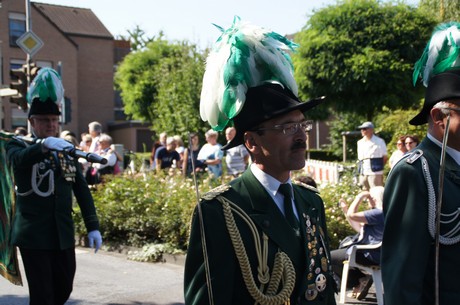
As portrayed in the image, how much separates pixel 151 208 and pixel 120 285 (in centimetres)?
250

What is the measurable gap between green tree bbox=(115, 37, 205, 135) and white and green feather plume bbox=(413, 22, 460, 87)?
1.96 meters

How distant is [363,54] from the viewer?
937 inches

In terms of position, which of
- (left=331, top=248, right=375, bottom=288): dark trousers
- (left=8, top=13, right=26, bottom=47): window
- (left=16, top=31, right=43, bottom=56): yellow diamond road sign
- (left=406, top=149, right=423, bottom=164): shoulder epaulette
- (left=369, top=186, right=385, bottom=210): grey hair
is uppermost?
(left=8, top=13, right=26, bottom=47): window

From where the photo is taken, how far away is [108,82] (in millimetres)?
51406

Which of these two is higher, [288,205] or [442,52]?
[442,52]

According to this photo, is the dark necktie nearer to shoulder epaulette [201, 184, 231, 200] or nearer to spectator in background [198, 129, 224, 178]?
shoulder epaulette [201, 184, 231, 200]

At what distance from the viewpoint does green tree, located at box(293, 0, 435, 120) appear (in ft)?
76.2

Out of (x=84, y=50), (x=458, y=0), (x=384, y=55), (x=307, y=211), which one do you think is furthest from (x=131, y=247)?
(x=84, y=50)

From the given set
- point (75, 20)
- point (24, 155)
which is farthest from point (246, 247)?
point (75, 20)

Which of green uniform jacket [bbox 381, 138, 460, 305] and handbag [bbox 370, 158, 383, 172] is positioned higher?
green uniform jacket [bbox 381, 138, 460, 305]

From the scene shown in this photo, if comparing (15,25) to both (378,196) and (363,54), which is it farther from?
(378,196)

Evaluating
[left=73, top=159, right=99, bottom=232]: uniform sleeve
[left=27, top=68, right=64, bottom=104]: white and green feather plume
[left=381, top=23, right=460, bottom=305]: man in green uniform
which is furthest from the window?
[left=381, top=23, right=460, bottom=305]: man in green uniform

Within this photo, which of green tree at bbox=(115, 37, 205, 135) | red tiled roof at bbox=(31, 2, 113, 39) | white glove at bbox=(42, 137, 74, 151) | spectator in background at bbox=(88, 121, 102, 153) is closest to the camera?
white glove at bbox=(42, 137, 74, 151)

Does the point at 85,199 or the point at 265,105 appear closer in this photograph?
the point at 265,105
